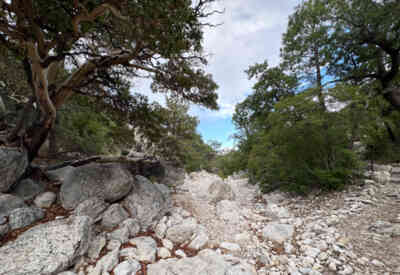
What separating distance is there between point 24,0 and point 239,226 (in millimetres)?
5006

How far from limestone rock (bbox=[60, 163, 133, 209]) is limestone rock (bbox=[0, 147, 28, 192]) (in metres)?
0.76

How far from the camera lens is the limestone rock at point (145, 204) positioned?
9.48ft

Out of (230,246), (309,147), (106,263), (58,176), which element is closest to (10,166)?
(58,176)

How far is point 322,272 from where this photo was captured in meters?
1.96

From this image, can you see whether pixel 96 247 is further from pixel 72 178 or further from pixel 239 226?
pixel 239 226

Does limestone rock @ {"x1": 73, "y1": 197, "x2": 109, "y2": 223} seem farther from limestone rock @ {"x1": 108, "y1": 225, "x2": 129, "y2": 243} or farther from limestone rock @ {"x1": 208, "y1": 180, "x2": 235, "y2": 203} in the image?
limestone rock @ {"x1": 208, "y1": 180, "x2": 235, "y2": 203}

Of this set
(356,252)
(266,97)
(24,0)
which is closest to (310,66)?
(266,97)

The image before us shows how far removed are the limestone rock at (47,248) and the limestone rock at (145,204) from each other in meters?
0.85

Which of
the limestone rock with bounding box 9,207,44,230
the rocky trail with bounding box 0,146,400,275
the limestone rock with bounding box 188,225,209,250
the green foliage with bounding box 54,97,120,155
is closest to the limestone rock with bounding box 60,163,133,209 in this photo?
the rocky trail with bounding box 0,146,400,275

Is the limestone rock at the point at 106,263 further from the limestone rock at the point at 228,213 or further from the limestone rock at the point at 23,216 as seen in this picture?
the limestone rock at the point at 228,213

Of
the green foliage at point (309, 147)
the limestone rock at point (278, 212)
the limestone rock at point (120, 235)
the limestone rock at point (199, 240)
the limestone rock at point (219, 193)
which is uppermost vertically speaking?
the green foliage at point (309, 147)

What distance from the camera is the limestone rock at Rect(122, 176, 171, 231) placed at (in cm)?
289

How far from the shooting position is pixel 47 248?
183 cm

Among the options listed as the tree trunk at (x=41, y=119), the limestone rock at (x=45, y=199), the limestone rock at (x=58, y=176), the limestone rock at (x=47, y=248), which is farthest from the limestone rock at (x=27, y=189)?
the limestone rock at (x=47, y=248)
